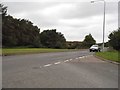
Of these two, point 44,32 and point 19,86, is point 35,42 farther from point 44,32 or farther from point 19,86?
point 19,86

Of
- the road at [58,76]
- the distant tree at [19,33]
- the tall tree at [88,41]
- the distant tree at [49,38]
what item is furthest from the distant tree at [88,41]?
the road at [58,76]

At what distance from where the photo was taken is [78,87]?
10820 millimetres

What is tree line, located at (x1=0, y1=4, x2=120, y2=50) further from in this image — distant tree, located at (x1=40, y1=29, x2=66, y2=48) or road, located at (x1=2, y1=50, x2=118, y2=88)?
road, located at (x1=2, y1=50, x2=118, y2=88)

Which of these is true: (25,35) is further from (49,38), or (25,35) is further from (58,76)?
(58,76)

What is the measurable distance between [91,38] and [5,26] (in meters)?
45.8

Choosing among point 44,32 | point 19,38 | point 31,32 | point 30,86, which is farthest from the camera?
point 44,32

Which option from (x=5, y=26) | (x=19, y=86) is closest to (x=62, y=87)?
(x=19, y=86)

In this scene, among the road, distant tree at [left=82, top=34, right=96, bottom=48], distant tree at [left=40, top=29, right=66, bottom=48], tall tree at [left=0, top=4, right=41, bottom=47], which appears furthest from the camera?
distant tree at [left=40, top=29, right=66, bottom=48]

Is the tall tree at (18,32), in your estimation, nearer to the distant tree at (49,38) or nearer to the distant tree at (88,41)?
the distant tree at (49,38)

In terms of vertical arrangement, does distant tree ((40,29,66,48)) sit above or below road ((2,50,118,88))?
above

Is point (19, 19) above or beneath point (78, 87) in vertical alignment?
above

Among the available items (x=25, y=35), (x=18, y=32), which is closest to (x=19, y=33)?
(x=18, y=32)

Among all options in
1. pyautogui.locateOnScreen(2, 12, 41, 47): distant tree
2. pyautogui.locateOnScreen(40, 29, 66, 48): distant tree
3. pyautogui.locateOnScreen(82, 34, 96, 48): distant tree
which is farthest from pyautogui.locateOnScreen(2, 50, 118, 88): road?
pyautogui.locateOnScreen(40, 29, 66, 48): distant tree

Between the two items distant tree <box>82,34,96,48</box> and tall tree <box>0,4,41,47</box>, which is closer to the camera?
tall tree <box>0,4,41,47</box>
